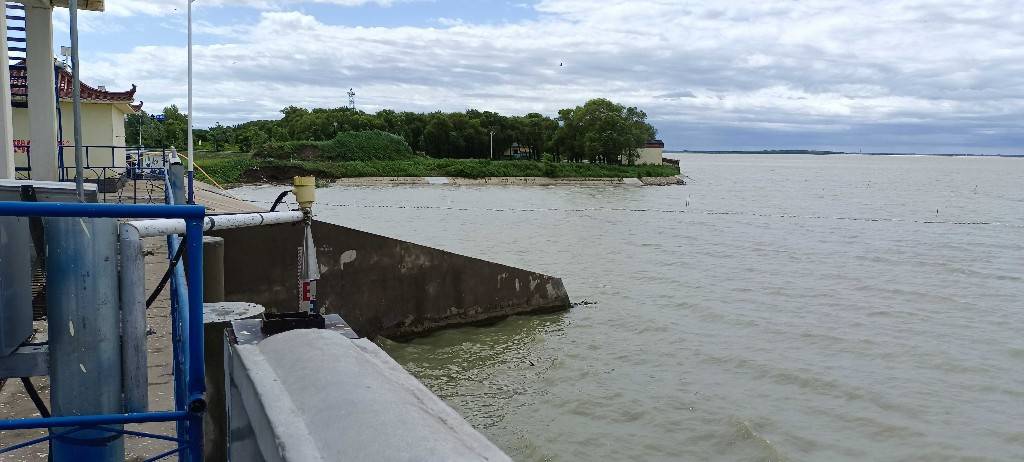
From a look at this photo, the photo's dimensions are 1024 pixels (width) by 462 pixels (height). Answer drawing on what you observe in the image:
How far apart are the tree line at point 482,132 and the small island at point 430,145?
0.49ft

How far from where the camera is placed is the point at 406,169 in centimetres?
9431

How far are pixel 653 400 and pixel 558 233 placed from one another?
80.7ft

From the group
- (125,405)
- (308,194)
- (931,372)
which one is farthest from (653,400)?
(125,405)

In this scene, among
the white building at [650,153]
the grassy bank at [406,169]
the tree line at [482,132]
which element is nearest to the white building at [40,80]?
the grassy bank at [406,169]

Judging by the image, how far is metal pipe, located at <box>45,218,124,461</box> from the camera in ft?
8.88

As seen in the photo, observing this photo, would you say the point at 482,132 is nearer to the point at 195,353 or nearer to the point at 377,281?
the point at 377,281

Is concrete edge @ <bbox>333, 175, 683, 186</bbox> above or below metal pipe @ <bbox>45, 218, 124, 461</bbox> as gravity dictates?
below

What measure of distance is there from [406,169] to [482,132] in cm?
2986

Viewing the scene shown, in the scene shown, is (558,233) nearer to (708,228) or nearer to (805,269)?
(708,228)

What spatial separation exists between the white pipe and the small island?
3022 inches

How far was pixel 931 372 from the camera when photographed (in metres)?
13.7

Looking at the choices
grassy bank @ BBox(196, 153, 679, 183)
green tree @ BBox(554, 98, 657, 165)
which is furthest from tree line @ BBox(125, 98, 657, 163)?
grassy bank @ BBox(196, 153, 679, 183)

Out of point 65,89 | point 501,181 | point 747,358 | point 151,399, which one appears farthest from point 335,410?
point 501,181

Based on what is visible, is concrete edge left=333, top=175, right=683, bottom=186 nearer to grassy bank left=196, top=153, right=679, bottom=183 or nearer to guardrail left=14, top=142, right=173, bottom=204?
grassy bank left=196, top=153, right=679, bottom=183
